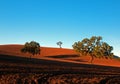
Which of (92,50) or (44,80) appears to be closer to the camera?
(44,80)

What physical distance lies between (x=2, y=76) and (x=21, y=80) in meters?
2.00

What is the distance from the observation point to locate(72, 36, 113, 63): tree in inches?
3701

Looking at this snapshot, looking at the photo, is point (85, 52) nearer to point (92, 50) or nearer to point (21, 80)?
point (92, 50)

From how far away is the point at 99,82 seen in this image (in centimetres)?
1938

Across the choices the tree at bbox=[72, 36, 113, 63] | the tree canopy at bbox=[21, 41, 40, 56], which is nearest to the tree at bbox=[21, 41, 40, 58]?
the tree canopy at bbox=[21, 41, 40, 56]

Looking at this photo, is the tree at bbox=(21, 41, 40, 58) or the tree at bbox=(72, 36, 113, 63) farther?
the tree at bbox=(21, 41, 40, 58)

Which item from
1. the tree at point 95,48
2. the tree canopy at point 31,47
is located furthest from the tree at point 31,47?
the tree at point 95,48

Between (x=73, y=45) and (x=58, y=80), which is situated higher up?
(x=73, y=45)

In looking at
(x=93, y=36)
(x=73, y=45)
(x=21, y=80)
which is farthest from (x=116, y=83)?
(x=73, y=45)

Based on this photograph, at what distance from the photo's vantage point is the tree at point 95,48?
94.0 metres

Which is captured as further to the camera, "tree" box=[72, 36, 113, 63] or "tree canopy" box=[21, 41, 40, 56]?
"tree canopy" box=[21, 41, 40, 56]

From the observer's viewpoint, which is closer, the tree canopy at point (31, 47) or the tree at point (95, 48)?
the tree at point (95, 48)

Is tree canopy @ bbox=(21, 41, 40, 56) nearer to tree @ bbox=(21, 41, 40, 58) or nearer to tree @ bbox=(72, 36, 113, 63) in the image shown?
tree @ bbox=(21, 41, 40, 58)

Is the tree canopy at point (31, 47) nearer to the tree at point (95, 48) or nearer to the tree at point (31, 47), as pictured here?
the tree at point (31, 47)
